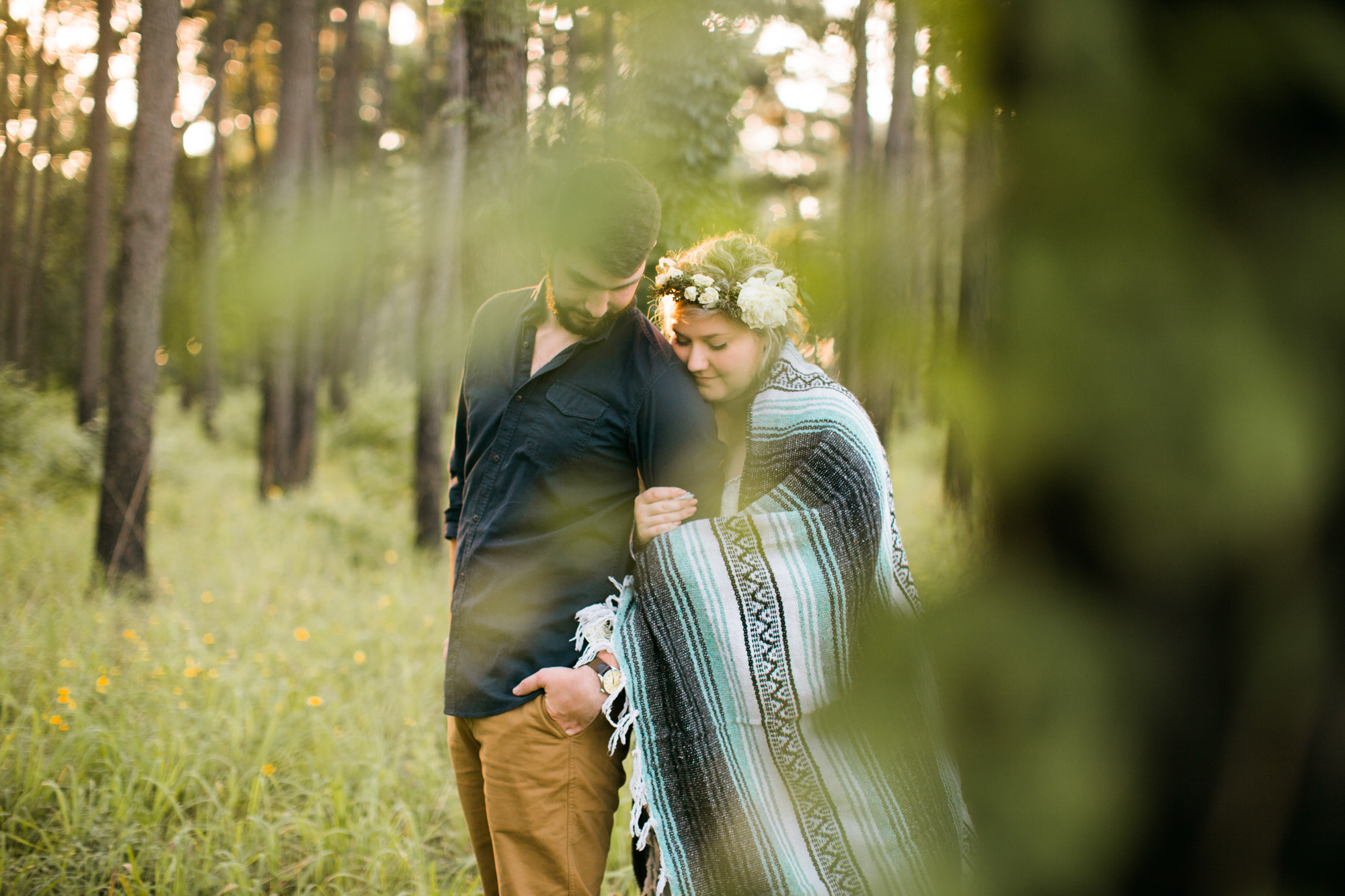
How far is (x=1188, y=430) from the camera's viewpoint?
0.38m

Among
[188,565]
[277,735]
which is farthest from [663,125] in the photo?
[188,565]

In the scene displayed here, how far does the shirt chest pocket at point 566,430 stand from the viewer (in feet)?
6.42

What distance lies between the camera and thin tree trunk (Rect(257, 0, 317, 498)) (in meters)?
8.52

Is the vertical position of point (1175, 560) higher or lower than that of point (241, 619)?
higher

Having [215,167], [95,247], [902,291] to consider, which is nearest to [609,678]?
[902,291]

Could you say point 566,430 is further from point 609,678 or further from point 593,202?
point 593,202

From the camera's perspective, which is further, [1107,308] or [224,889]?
[224,889]

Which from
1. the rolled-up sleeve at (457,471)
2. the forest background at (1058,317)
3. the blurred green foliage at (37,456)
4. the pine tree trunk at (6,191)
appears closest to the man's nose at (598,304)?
the forest background at (1058,317)

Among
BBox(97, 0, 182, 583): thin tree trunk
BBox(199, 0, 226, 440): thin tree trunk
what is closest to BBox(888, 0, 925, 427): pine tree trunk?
BBox(97, 0, 182, 583): thin tree trunk

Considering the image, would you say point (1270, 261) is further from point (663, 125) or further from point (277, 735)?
point (277, 735)

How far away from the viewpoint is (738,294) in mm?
1937

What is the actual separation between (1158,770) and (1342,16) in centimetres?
39

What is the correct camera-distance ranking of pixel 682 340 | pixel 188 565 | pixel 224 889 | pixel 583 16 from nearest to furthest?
1. pixel 583 16
2. pixel 682 340
3. pixel 224 889
4. pixel 188 565

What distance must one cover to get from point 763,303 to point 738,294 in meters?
0.11
